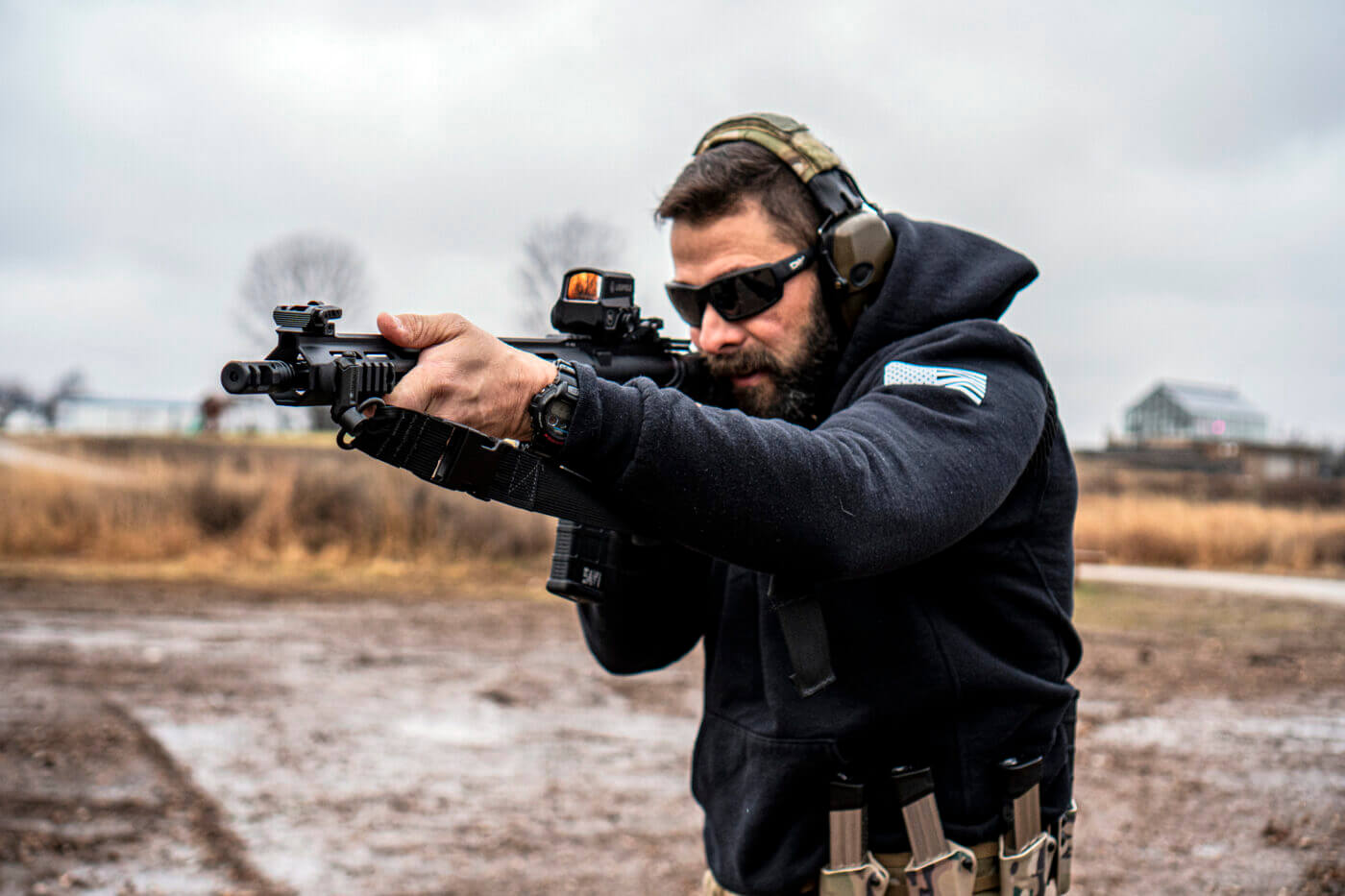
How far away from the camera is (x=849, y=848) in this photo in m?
2.07

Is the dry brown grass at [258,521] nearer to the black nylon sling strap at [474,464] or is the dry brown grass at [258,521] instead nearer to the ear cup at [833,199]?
the ear cup at [833,199]

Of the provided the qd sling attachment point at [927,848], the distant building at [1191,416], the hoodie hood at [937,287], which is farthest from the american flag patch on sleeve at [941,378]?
the distant building at [1191,416]

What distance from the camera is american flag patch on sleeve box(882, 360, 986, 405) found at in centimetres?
170

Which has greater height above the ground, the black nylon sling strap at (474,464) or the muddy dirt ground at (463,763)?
the black nylon sling strap at (474,464)

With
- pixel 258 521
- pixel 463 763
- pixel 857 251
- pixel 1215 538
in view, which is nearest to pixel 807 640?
pixel 857 251

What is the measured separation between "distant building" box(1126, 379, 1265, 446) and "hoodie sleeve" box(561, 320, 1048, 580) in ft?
142

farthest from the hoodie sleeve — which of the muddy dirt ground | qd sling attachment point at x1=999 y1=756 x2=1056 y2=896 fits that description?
the muddy dirt ground

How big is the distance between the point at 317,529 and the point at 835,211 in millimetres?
16013

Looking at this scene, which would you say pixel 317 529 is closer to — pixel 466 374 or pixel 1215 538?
pixel 1215 538

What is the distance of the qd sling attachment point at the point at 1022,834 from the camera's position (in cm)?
213

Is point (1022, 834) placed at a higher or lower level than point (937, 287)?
lower

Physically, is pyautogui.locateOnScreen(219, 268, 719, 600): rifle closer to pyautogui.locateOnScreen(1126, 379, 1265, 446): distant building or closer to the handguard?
the handguard

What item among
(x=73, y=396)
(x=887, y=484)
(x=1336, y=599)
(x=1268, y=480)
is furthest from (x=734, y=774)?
(x=73, y=396)

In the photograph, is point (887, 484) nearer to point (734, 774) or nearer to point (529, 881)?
point (734, 774)
